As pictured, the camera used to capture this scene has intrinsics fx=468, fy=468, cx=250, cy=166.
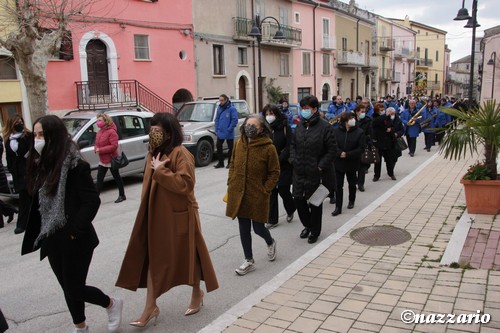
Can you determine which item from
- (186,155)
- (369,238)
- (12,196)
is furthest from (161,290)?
(12,196)

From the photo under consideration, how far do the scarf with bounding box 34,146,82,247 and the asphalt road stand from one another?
44.0 inches

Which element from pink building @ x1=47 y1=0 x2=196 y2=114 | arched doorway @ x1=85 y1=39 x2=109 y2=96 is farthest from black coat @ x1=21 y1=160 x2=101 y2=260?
arched doorway @ x1=85 y1=39 x2=109 y2=96

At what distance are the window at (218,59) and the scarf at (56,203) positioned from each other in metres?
21.7

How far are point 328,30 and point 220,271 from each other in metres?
34.4

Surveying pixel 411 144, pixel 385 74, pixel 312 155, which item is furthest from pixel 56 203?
pixel 385 74

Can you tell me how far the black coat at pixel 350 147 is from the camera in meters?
7.79

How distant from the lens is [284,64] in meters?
31.2

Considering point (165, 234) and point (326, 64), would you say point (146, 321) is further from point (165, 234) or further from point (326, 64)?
point (326, 64)

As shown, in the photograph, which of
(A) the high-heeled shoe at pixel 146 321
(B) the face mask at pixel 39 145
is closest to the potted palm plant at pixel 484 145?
(A) the high-heeled shoe at pixel 146 321

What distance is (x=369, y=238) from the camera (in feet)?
19.7

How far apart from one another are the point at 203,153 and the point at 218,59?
1292 cm

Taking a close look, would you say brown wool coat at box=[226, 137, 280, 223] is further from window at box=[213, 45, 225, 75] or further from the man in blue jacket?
window at box=[213, 45, 225, 75]

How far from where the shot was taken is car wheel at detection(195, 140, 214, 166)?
12.8 meters

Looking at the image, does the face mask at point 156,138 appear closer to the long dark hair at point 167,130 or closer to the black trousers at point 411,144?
the long dark hair at point 167,130
